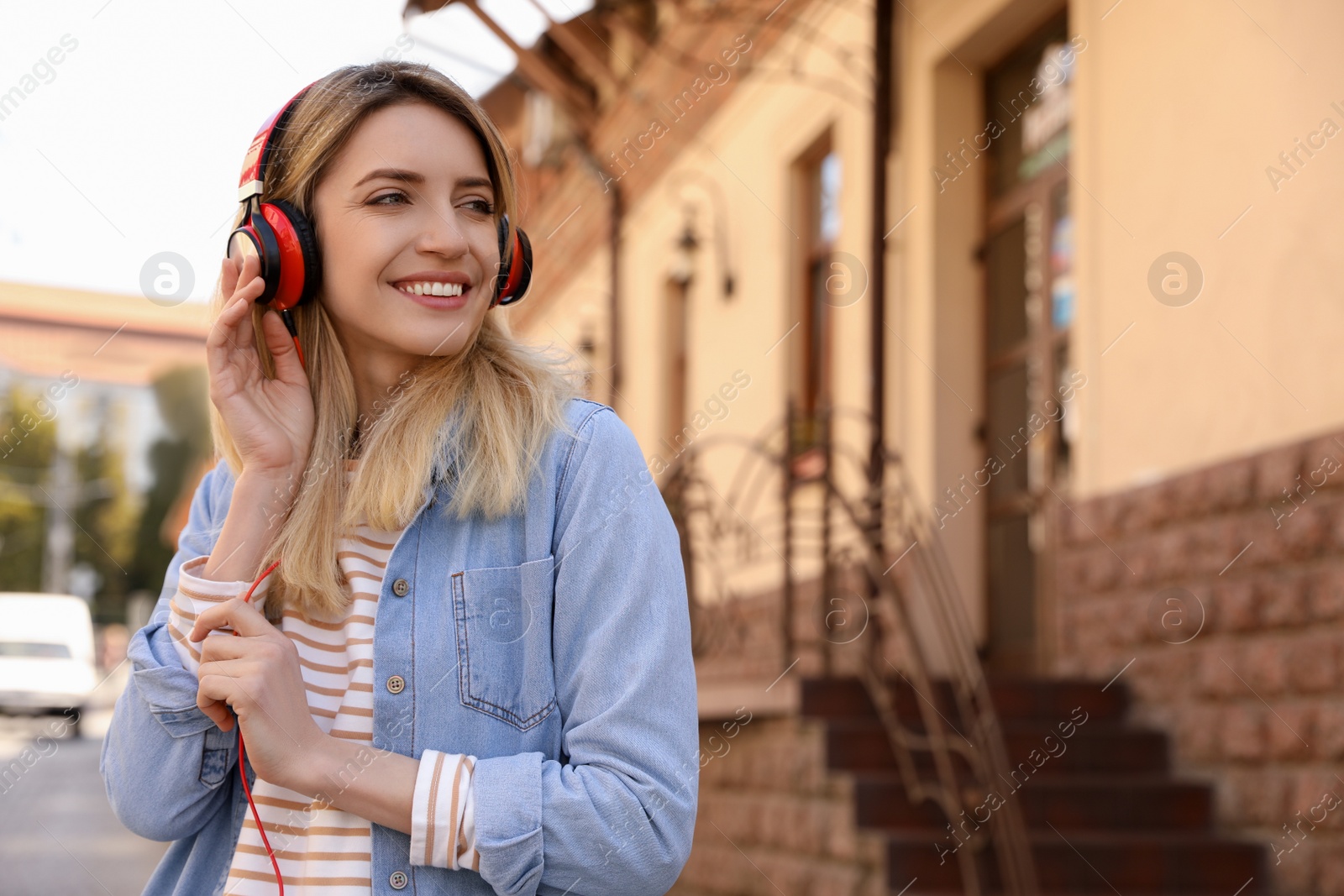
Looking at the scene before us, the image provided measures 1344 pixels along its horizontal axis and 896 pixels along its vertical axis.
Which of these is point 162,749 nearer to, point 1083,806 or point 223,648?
point 223,648

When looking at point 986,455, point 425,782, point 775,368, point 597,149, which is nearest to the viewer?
point 425,782

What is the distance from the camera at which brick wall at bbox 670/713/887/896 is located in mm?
5273

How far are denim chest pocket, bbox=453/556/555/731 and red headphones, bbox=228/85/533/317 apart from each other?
39 centimetres

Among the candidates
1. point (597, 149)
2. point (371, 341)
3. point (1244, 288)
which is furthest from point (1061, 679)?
point (597, 149)

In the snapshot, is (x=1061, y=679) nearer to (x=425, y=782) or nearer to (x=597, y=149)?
(x=425, y=782)

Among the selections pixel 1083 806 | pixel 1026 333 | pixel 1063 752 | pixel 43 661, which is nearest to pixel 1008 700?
pixel 1063 752

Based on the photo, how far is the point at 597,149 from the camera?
13.6 meters

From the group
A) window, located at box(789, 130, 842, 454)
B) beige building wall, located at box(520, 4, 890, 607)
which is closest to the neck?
beige building wall, located at box(520, 4, 890, 607)

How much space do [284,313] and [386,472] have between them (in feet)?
0.95

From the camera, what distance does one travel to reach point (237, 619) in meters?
1.47

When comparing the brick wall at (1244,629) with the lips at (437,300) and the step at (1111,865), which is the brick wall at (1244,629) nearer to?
the step at (1111,865)

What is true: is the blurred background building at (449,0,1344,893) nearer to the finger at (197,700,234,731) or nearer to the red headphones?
the red headphones

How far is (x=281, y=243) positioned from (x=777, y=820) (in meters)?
4.81

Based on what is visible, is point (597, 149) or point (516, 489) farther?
point (597, 149)
